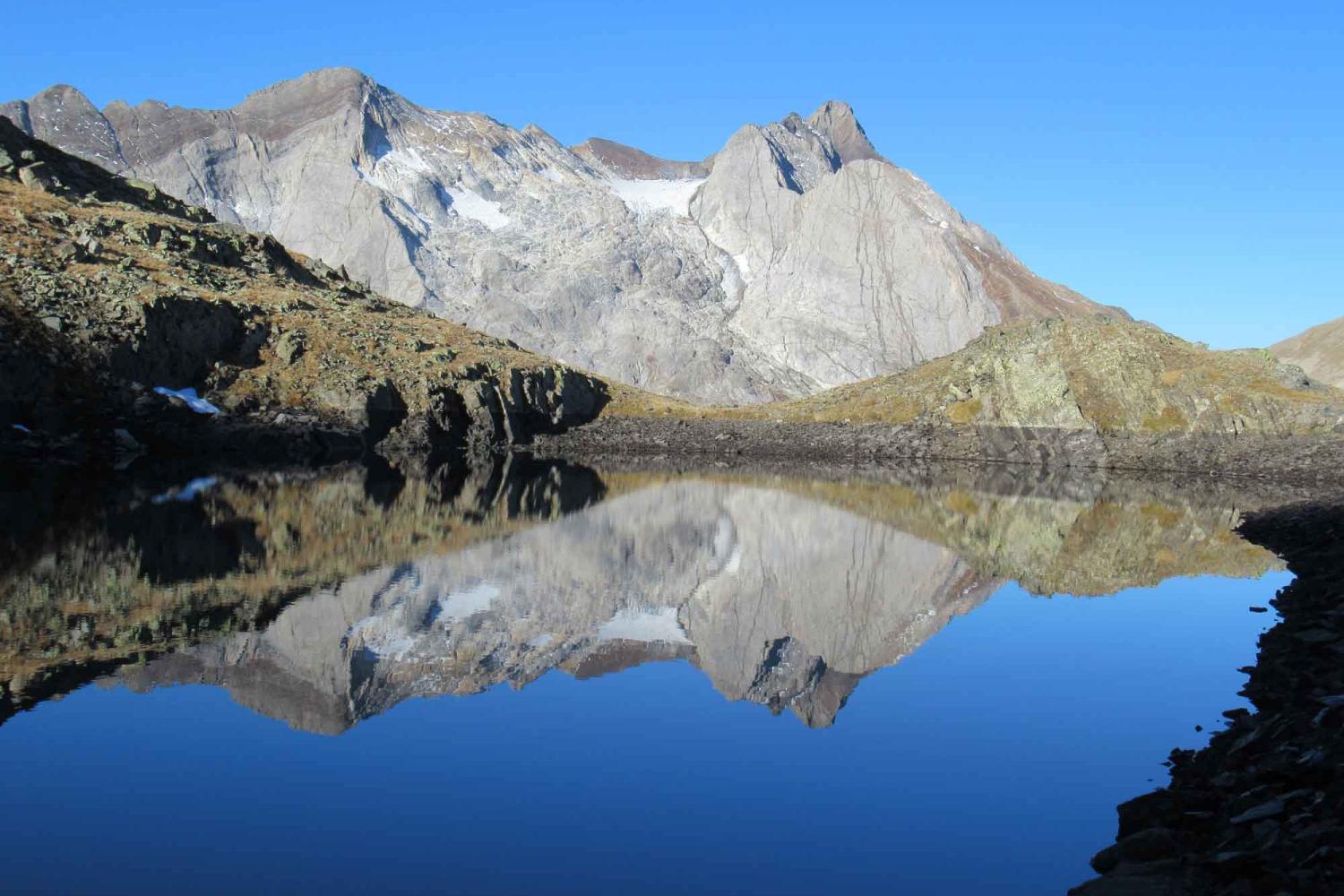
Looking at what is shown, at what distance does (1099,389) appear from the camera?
125 m

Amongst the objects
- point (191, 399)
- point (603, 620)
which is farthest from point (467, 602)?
point (191, 399)

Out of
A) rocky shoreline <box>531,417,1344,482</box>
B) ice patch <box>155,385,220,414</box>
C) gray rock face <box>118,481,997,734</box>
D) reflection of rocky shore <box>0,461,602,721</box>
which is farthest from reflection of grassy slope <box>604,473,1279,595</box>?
ice patch <box>155,385,220,414</box>

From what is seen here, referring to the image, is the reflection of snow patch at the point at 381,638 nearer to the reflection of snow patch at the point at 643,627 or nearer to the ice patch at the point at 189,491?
the reflection of snow patch at the point at 643,627

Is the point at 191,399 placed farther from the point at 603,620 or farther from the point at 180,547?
the point at 603,620

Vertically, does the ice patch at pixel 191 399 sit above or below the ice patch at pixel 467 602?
above

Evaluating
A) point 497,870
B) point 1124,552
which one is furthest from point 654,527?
point 497,870

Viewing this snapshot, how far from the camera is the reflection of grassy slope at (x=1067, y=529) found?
46281 millimetres

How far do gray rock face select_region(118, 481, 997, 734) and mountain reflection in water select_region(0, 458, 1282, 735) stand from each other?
125mm

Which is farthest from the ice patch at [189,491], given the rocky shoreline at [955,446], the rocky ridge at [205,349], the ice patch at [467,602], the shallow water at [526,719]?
the rocky shoreline at [955,446]

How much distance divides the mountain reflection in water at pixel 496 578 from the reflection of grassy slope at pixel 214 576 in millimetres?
127

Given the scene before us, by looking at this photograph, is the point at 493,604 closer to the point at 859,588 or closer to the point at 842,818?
the point at 859,588

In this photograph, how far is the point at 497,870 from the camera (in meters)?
14.9

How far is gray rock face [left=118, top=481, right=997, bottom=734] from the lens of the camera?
24.5 metres

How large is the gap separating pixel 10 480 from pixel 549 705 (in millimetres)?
50025
